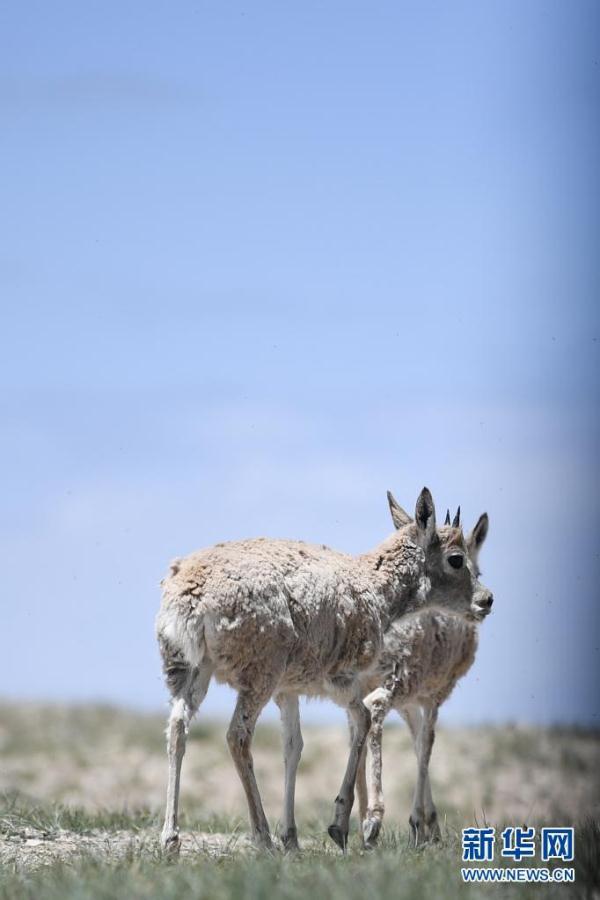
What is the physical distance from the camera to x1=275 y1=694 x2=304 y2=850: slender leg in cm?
1313

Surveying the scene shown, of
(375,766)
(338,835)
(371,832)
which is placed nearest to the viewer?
(338,835)

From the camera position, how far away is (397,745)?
25859mm

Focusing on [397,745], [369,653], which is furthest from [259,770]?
[369,653]

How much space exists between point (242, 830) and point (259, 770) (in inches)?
500

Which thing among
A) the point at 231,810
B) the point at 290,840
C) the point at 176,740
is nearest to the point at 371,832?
the point at 290,840

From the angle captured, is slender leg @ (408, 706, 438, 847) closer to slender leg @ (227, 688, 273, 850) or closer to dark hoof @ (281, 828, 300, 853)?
dark hoof @ (281, 828, 300, 853)

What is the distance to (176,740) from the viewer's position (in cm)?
1201

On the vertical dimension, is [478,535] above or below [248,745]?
above

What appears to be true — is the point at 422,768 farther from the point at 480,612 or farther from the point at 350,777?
the point at 350,777

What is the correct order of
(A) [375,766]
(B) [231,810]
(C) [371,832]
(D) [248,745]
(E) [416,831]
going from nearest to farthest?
(D) [248,745], (C) [371,832], (A) [375,766], (E) [416,831], (B) [231,810]

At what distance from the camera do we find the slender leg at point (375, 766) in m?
13.3

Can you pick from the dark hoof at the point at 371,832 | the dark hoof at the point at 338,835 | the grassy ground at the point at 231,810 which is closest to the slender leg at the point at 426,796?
the grassy ground at the point at 231,810

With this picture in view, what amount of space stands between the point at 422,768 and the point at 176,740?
12.5 feet

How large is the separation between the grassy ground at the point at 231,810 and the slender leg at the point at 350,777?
0.18 metres
